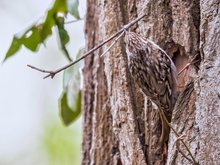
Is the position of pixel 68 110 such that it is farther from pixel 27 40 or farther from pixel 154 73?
→ pixel 154 73

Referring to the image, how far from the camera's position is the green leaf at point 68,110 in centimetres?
229

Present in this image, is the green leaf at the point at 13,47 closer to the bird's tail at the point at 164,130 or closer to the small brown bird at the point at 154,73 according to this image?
the small brown bird at the point at 154,73

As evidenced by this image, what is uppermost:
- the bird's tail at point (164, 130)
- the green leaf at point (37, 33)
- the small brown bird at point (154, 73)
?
the green leaf at point (37, 33)

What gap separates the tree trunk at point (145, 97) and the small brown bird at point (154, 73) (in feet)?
0.11

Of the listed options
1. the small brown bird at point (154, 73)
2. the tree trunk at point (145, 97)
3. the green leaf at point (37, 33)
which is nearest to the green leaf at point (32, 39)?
the green leaf at point (37, 33)

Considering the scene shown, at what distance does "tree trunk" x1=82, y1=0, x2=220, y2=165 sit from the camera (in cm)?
148

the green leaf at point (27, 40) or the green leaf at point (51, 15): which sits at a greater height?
the green leaf at point (51, 15)

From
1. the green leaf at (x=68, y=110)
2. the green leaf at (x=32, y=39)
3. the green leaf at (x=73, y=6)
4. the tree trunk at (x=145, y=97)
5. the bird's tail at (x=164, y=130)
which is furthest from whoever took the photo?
the green leaf at (x=68, y=110)

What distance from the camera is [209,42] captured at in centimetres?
151

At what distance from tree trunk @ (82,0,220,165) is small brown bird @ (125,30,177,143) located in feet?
0.11

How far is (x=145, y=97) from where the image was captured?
176 centimetres

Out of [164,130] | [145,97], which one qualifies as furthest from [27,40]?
[164,130]

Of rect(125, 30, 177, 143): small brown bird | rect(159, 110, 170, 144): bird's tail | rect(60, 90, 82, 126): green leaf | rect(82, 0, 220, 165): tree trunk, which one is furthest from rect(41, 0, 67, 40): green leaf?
rect(159, 110, 170, 144): bird's tail

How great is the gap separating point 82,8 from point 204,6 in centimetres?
80
